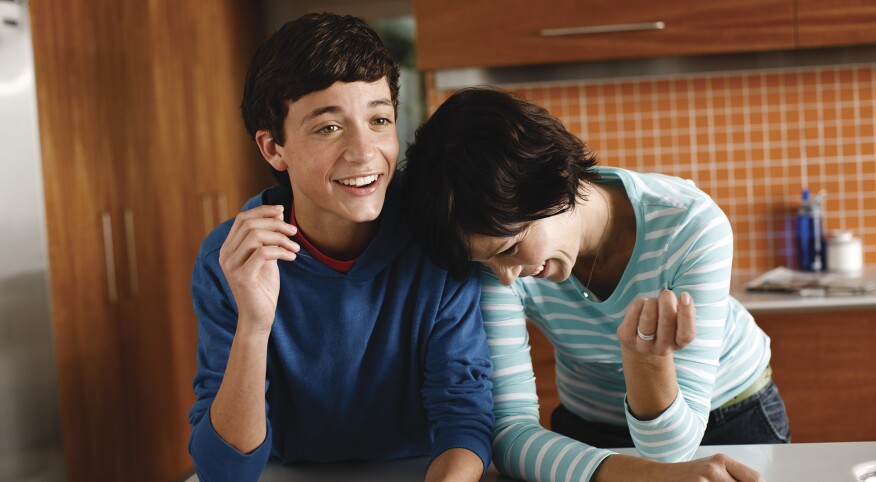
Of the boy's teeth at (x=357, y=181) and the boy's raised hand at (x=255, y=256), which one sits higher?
the boy's teeth at (x=357, y=181)

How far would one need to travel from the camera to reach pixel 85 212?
2480 mm

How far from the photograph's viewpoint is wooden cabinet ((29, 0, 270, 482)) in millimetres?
2385

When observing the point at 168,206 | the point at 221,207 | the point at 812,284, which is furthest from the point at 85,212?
the point at 812,284

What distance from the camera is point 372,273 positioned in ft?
4.11

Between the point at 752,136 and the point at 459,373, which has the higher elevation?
the point at 752,136

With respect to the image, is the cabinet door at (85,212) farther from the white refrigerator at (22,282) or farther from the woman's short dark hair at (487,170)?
the woman's short dark hair at (487,170)

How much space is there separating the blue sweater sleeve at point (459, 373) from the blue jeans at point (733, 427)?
305 millimetres

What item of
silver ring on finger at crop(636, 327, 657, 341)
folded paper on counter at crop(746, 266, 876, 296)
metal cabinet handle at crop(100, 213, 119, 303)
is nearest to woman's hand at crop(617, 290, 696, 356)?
silver ring on finger at crop(636, 327, 657, 341)

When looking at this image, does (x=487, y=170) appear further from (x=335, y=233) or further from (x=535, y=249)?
(x=335, y=233)

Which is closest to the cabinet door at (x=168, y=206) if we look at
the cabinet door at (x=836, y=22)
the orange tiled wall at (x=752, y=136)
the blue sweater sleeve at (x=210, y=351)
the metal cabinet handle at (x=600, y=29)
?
the orange tiled wall at (x=752, y=136)

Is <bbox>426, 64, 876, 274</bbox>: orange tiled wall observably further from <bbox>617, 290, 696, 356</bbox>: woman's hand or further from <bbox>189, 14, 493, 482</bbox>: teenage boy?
<bbox>617, 290, 696, 356</bbox>: woman's hand

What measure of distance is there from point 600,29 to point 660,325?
1701 millimetres

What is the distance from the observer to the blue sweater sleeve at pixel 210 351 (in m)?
1.14

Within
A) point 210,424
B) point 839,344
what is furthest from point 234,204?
point 210,424
